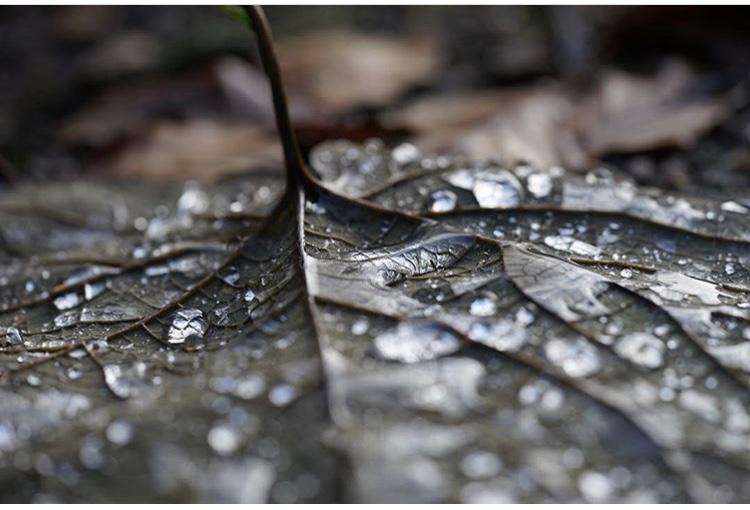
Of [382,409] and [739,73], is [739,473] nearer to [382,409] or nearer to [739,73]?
[382,409]

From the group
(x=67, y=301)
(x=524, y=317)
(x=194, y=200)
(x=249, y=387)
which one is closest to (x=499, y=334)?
(x=524, y=317)

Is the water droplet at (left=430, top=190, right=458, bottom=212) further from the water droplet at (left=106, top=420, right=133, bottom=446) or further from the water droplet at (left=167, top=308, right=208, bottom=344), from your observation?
the water droplet at (left=106, top=420, right=133, bottom=446)

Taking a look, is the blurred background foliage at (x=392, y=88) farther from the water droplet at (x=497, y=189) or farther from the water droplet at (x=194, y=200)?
the water droplet at (x=497, y=189)

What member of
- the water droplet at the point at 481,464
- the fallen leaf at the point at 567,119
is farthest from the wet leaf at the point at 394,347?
the fallen leaf at the point at 567,119

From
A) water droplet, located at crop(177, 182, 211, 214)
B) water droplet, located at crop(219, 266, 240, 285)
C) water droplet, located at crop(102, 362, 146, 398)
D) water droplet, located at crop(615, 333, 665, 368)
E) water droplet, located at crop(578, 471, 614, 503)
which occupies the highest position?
water droplet, located at crop(578, 471, 614, 503)

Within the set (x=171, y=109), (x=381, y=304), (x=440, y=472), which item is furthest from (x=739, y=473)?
(x=171, y=109)

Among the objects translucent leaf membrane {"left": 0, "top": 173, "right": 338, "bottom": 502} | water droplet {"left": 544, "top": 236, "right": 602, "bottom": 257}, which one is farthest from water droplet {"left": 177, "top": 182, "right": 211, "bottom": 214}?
water droplet {"left": 544, "top": 236, "right": 602, "bottom": 257}
